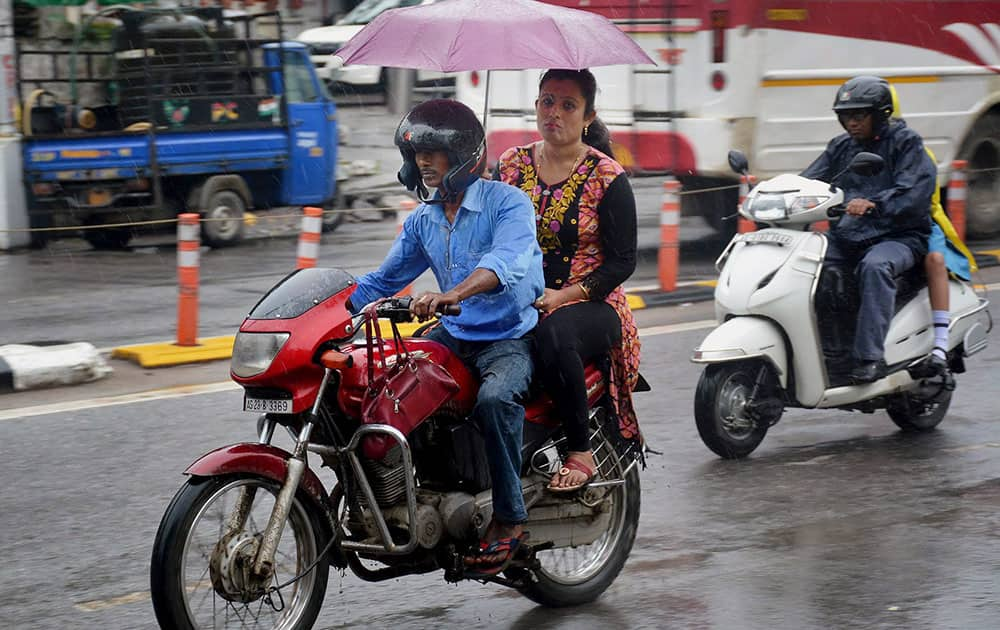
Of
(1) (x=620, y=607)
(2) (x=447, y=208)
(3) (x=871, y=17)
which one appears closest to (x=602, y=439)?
(1) (x=620, y=607)

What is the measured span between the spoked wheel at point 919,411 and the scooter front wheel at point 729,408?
0.87 metres

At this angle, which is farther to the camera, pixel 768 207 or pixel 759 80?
pixel 759 80

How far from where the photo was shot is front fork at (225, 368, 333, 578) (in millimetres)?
4160

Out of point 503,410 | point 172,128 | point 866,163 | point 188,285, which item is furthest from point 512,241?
point 172,128

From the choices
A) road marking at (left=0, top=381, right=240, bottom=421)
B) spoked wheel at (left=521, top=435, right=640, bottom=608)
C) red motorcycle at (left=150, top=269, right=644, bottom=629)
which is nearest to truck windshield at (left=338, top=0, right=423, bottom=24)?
road marking at (left=0, top=381, right=240, bottom=421)

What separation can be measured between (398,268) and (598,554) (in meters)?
A: 1.31

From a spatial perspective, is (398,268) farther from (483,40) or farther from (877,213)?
(877,213)

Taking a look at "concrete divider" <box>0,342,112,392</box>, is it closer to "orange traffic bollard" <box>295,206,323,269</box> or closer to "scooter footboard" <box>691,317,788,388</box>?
"orange traffic bollard" <box>295,206,323,269</box>

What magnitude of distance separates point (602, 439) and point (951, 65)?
416 inches

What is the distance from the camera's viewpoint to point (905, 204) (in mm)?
7371

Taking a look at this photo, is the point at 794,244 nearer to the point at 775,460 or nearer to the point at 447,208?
the point at 775,460

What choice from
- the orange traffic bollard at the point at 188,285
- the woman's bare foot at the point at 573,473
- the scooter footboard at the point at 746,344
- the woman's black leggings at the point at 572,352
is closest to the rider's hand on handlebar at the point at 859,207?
the scooter footboard at the point at 746,344

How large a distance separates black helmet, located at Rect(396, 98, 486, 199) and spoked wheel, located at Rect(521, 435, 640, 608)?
44.7 inches

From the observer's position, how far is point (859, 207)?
286 inches
